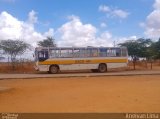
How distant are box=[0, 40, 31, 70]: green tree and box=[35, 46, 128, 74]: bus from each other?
9.99 metres

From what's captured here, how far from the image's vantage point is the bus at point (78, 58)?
108 feet

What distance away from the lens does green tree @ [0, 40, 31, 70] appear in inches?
1666

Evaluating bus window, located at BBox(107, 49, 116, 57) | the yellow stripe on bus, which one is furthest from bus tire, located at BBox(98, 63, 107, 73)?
bus window, located at BBox(107, 49, 116, 57)

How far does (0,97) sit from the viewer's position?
15.1 metres

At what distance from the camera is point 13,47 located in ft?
139

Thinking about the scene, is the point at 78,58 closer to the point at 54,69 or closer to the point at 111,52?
the point at 54,69

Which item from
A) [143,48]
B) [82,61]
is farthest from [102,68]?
[143,48]

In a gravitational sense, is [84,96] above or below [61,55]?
below

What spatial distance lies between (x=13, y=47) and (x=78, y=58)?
38.6 feet

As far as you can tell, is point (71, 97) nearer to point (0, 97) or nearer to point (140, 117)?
point (0, 97)

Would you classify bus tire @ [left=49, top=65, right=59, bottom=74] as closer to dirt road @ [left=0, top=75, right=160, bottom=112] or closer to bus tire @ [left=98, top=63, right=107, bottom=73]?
bus tire @ [left=98, top=63, right=107, bottom=73]

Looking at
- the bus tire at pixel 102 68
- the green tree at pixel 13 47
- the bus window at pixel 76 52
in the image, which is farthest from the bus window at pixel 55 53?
the green tree at pixel 13 47

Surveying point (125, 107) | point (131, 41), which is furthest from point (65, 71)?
point (125, 107)

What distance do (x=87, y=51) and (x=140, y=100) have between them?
21.0 meters
